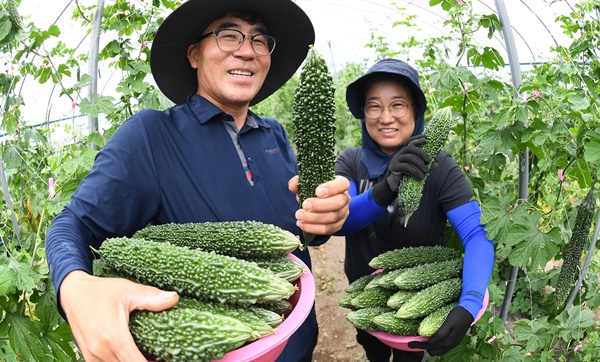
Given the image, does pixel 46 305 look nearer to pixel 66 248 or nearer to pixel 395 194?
pixel 66 248

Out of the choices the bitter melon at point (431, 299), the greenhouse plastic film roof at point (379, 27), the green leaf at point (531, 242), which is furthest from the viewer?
the greenhouse plastic film roof at point (379, 27)

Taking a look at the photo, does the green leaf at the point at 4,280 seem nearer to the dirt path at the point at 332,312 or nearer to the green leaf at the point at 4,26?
the green leaf at the point at 4,26

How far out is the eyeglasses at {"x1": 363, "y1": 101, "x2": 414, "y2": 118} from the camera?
9.53 feet

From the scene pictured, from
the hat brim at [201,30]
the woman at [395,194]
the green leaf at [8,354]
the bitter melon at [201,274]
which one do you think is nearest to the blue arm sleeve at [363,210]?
the woman at [395,194]

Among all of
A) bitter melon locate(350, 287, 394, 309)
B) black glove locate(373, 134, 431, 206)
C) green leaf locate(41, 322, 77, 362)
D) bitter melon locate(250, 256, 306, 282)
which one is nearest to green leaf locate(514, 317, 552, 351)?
bitter melon locate(350, 287, 394, 309)

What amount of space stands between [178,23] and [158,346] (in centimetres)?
158

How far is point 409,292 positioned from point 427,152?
2.89 ft

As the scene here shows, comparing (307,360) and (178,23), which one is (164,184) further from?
(307,360)

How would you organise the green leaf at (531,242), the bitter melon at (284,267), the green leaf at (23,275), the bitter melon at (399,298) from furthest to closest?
the bitter melon at (399,298), the green leaf at (531,242), the green leaf at (23,275), the bitter melon at (284,267)

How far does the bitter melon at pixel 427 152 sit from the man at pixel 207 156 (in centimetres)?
57

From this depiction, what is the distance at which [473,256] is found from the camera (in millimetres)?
2494

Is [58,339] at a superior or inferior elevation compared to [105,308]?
inferior

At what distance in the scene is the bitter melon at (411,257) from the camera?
2711 millimetres

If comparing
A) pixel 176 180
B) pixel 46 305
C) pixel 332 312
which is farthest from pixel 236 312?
pixel 332 312
